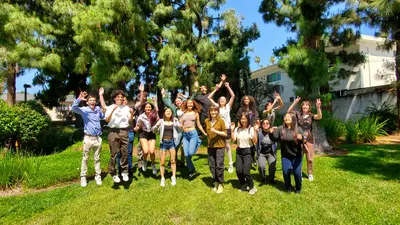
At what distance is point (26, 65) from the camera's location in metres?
9.49

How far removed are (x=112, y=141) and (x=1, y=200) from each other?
6.95 ft

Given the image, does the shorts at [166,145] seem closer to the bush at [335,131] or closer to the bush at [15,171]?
the bush at [15,171]

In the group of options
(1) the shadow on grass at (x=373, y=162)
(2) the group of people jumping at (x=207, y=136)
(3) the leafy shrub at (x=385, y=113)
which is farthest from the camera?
(3) the leafy shrub at (x=385, y=113)

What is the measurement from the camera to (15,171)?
5.55 metres

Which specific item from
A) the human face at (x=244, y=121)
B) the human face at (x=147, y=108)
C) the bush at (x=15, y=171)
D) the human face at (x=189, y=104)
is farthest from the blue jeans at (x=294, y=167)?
the bush at (x=15, y=171)

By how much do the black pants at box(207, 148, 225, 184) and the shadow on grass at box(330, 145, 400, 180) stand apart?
3.14m

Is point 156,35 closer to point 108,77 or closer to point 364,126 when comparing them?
point 108,77

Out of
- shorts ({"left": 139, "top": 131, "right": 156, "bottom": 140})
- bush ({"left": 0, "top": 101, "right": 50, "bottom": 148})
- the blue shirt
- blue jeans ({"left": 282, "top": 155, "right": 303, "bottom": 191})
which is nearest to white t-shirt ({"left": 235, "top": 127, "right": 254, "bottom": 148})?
blue jeans ({"left": 282, "top": 155, "right": 303, "bottom": 191})

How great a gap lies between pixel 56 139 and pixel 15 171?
619 cm

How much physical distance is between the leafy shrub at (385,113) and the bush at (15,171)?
13.0 meters

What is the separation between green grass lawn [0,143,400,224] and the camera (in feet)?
12.0

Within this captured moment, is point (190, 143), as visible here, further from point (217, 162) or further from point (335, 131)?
point (335, 131)

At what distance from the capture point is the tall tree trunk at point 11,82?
11289 millimetres

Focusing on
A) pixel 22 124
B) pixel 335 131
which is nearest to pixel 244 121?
pixel 335 131
